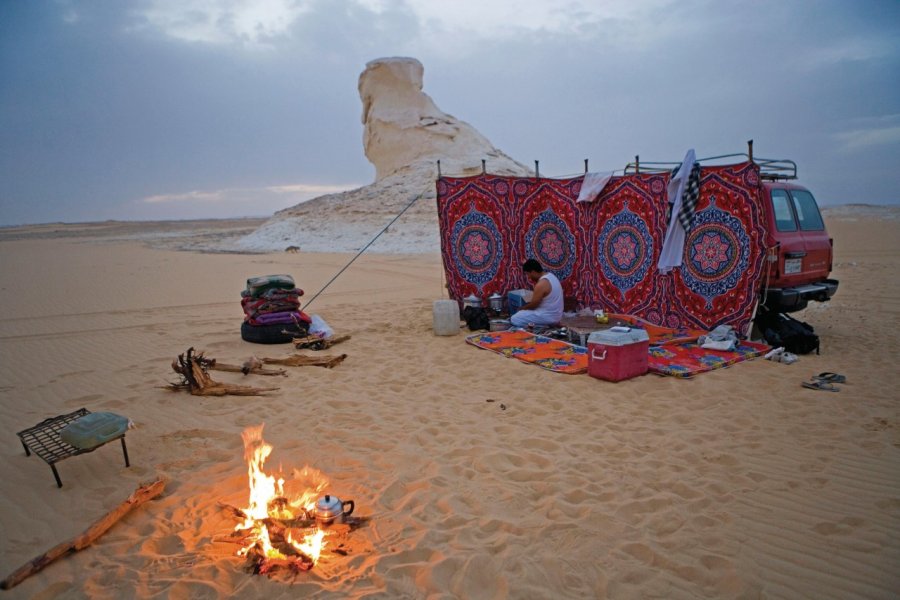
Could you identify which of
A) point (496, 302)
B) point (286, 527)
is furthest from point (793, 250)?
point (286, 527)

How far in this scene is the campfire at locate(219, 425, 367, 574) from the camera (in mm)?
2789

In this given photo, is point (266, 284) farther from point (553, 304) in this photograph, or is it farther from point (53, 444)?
point (553, 304)

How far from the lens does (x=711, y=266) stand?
22.9ft

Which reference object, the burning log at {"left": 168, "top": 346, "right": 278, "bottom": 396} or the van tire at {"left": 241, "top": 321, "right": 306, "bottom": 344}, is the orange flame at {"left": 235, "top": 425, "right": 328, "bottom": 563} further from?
the van tire at {"left": 241, "top": 321, "right": 306, "bottom": 344}

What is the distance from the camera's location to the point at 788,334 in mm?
6434

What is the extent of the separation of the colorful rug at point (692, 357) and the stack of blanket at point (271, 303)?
4.95 m

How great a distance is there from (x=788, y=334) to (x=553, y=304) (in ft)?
9.73

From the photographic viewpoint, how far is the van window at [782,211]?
21.6 feet

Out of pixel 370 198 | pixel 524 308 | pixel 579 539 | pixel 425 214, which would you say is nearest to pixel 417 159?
pixel 370 198

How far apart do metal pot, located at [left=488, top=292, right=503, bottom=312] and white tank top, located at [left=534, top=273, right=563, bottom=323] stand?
3.92 feet

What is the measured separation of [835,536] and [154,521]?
3929 millimetres

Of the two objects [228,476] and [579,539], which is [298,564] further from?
[579,539]

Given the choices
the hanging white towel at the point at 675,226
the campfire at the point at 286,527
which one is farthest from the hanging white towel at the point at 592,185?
the campfire at the point at 286,527

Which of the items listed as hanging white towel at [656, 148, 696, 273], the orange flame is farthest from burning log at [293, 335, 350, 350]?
hanging white towel at [656, 148, 696, 273]
